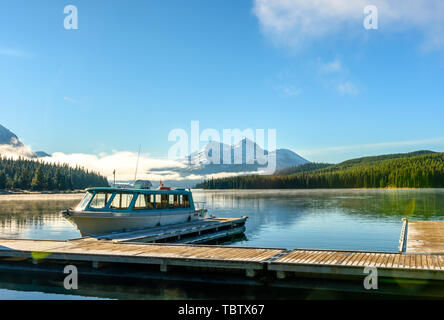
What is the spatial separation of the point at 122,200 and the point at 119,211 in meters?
0.78

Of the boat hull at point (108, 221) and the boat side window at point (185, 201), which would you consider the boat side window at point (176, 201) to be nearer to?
the boat side window at point (185, 201)

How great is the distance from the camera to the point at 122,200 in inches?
930

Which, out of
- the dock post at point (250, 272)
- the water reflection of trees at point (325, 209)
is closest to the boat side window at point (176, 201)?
the water reflection of trees at point (325, 209)

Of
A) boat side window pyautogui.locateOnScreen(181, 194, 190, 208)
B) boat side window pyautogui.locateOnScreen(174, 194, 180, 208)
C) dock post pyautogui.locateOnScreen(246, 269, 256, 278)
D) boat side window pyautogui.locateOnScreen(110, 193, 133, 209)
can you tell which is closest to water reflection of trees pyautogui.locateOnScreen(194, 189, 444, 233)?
A: boat side window pyautogui.locateOnScreen(181, 194, 190, 208)

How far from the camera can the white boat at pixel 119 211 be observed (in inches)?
886

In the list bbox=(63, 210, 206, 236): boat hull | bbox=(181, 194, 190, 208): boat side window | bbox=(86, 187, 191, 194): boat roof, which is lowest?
bbox=(63, 210, 206, 236): boat hull

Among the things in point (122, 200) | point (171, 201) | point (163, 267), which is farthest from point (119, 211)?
point (163, 267)

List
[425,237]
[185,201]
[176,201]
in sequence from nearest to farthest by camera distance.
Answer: [425,237], [176,201], [185,201]

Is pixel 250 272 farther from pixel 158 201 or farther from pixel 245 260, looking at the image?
pixel 158 201

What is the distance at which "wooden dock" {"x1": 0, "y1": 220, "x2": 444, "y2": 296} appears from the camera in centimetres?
1304

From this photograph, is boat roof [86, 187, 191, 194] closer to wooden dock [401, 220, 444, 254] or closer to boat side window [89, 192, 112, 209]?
boat side window [89, 192, 112, 209]
